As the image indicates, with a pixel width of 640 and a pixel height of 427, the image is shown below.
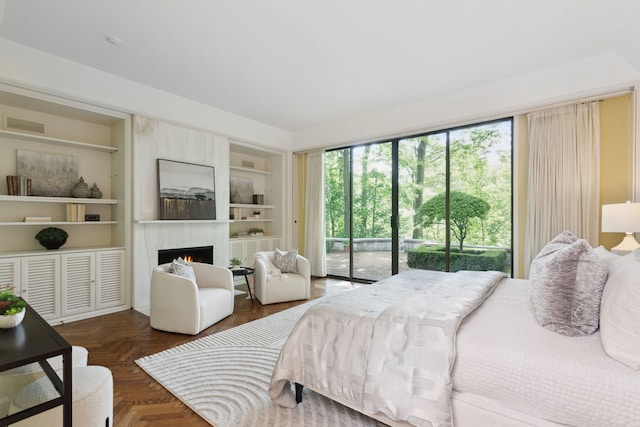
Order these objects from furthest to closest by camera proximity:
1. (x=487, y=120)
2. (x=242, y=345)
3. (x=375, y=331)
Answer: (x=487, y=120)
(x=242, y=345)
(x=375, y=331)

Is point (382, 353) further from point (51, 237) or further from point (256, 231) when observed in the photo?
point (256, 231)

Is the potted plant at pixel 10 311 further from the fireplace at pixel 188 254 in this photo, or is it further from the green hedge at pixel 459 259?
the green hedge at pixel 459 259

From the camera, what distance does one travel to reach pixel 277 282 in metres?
4.07

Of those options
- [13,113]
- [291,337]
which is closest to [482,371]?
[291,337]

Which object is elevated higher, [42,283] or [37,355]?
[37,355]

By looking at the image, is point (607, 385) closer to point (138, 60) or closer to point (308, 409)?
point (308, 409)

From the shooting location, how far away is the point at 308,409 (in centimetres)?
183

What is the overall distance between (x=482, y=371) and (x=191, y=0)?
3121 mm

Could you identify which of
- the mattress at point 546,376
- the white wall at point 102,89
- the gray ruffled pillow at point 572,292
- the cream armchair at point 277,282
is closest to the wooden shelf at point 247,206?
the white wall at point 102,89

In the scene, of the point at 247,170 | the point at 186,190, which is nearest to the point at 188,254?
the point at 186,190

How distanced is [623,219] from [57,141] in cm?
585

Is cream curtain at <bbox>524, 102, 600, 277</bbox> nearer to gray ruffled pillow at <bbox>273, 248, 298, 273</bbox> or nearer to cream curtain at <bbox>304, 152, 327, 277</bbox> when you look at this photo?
gray ruffled pillow at <bbox>273, 248, 298, 273</bbox>

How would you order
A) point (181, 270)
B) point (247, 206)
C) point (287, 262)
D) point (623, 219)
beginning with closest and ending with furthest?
point (623, 219) < point (181, 270) < point (287, 262) < point (247, 206)

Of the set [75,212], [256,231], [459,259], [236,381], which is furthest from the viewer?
[256,231]
